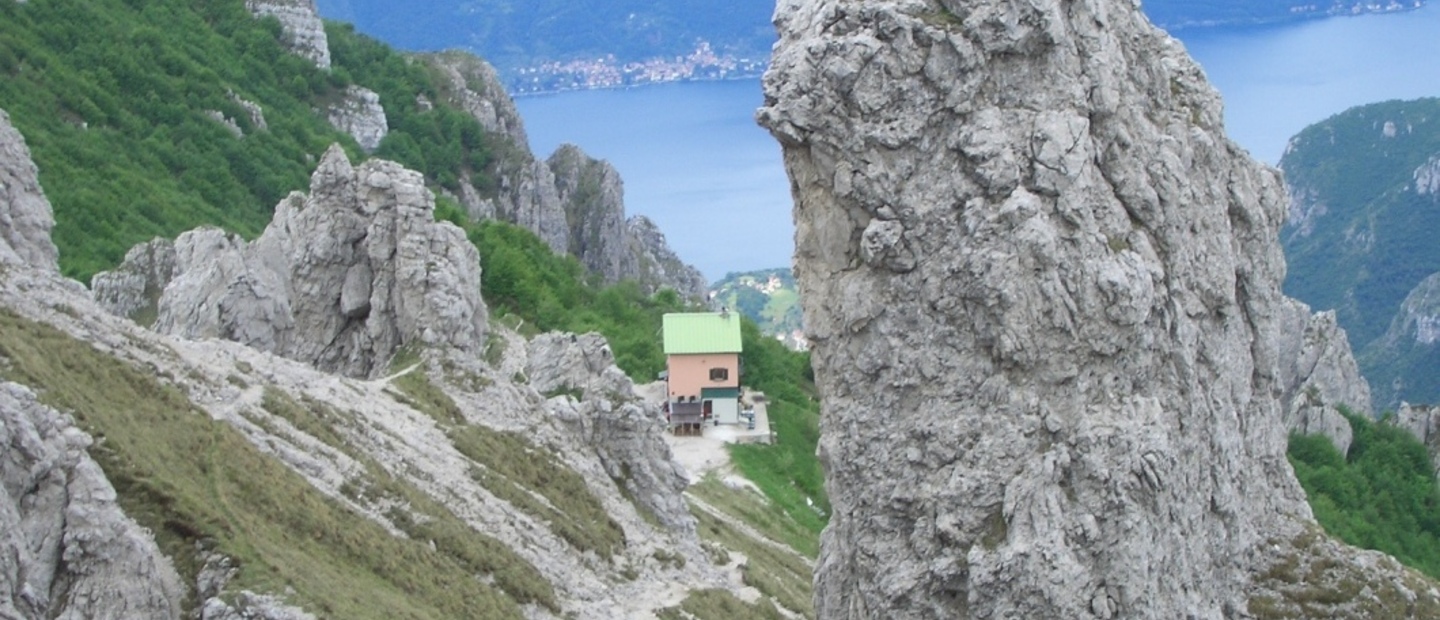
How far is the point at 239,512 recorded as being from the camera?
3156 cm

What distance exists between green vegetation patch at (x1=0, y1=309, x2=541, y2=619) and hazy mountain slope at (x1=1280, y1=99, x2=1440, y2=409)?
109 meters

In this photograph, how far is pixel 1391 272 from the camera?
149m

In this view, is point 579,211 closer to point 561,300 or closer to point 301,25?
point 301,25

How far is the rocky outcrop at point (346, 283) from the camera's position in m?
48.8

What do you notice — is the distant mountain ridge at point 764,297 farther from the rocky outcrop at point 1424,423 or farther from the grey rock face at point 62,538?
the grey rock face at point 62,538

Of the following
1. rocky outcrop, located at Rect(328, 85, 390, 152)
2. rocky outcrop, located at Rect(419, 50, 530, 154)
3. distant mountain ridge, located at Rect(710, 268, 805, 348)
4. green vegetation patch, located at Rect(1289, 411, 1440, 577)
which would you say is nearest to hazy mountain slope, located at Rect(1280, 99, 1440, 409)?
distant mountain ridge, located at Rect(710, 268, 805, 348)

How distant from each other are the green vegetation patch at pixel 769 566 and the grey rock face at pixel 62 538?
18.4 metres

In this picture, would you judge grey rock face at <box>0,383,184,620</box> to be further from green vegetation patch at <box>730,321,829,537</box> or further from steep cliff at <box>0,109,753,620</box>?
green vegetation patch at <box>730,321,829,537</box>

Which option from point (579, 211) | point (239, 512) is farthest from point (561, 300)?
point (239, 512)

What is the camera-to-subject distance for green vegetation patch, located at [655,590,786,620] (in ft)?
129

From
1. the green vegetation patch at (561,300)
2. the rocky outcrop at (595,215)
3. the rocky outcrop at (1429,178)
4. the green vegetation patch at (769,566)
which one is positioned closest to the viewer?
the green vegetation patch at (769,566)

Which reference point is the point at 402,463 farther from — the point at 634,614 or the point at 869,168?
the point at 869,168

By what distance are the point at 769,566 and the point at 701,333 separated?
22.7 meters

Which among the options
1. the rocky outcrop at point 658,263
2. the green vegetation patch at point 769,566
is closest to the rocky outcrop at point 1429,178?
the rocky outcrop at point 658,263
